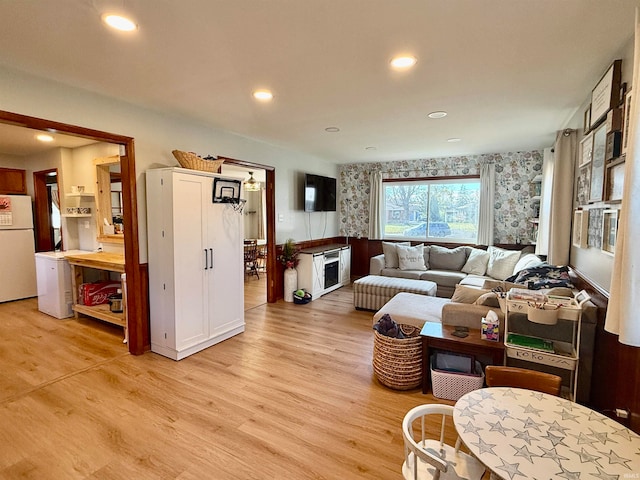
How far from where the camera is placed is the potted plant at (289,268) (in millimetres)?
5098

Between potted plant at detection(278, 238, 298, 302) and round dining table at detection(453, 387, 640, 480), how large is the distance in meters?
3.91

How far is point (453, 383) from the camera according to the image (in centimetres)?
245

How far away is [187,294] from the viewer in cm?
316

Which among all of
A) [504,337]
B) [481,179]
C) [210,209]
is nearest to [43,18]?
[210,209]

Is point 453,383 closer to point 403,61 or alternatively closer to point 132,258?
point 403,61

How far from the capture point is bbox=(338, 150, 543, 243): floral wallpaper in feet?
17.5

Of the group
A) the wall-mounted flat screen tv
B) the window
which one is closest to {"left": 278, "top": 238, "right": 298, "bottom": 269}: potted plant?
the wall-mounted flat screen tv

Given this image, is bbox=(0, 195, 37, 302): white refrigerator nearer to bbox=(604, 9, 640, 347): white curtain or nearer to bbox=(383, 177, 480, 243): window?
bbox=(383, 177, 480, 243): window

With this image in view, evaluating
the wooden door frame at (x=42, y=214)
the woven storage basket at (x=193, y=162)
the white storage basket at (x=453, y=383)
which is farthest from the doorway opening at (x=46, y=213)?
the white storage basket at (x=453, y=383)

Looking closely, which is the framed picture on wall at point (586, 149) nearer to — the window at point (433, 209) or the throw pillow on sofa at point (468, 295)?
the throw pillow on sofa at point (468, 295)

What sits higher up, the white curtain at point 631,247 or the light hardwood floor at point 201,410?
the white curtain at point 631,247

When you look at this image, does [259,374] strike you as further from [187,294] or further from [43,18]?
[43,18]

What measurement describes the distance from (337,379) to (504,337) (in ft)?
4.53

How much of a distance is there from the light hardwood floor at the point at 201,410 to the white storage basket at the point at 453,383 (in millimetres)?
108
